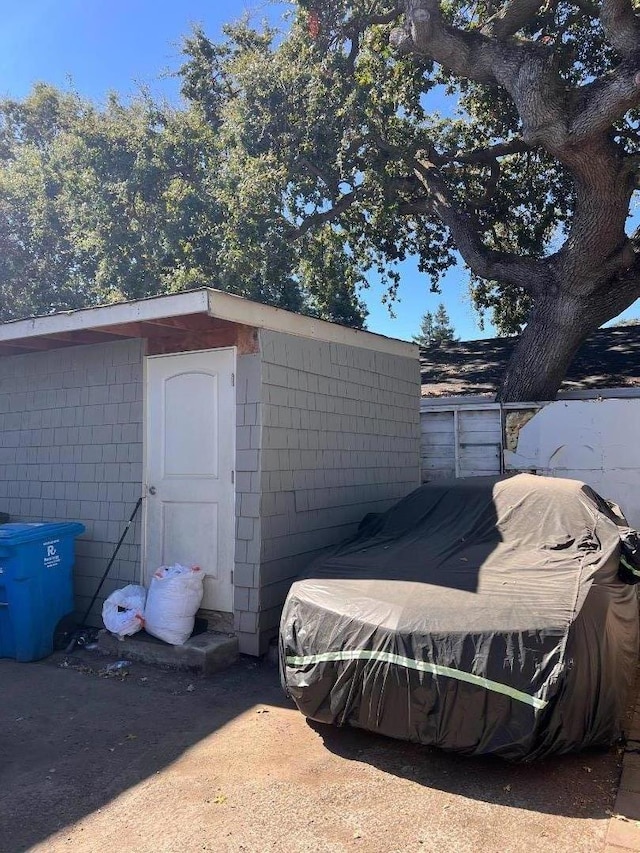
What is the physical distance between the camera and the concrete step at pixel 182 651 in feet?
16.5

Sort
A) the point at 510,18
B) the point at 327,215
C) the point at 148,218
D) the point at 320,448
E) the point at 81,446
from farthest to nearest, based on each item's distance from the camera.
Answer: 1. the point at 148,218
2. the point at 327,215
3. the point at 510,18
4. the point at 81,446
5. the point at 320,448

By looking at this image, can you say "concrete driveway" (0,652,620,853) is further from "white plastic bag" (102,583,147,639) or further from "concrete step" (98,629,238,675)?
"white plastic bag" (102,583,147,639)

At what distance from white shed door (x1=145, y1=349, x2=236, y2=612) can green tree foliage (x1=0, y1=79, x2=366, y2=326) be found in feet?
21.9

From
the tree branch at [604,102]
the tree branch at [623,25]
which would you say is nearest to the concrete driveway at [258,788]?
the tree branch at [604,102]

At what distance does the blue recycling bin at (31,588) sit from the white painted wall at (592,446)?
5290 millimetres

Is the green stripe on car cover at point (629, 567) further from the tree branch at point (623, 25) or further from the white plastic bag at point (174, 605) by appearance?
the tree branch at point (623, 25)

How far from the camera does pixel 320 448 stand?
614 cm

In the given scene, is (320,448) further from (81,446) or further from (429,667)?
(429,667)

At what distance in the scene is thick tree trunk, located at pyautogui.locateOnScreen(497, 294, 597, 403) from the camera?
31.2ft

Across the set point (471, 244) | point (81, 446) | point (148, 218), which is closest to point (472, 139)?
point (471, 244)

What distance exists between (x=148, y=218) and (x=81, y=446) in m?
10.2

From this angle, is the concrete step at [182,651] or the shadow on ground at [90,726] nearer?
the shadow on ground at [90,726]

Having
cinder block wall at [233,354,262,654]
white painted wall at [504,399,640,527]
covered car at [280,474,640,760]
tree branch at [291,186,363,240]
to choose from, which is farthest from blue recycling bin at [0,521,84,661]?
tree branch at [291,186,363,240]

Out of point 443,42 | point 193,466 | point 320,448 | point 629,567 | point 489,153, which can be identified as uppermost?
point 443,42
